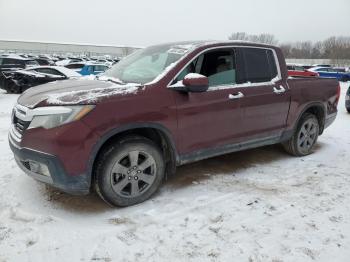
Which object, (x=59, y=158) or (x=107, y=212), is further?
(x=107, y=212)

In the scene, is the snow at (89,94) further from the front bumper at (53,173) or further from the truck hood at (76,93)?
the front bumper at (53,173)

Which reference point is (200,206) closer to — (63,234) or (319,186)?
(63,234)

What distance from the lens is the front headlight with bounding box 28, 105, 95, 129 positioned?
2.94 meters

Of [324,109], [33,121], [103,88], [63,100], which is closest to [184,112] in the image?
[103,88]

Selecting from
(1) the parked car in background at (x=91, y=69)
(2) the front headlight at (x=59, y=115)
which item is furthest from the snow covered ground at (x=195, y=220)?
(1) the parked car in background at (x=91, y=69)

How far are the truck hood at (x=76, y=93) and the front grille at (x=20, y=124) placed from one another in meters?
0.17

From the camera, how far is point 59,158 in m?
2.95

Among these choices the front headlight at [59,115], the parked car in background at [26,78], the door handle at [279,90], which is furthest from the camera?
the parked car in background at [26,78]

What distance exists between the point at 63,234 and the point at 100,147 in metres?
0.85

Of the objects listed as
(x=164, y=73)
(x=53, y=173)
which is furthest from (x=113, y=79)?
(x=53, y=173)

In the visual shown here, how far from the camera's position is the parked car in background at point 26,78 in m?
12.9

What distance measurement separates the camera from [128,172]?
3.36 metres

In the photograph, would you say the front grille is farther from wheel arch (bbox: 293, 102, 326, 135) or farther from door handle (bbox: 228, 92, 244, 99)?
wheel arch (bbox: 293, 102, 326, 135)

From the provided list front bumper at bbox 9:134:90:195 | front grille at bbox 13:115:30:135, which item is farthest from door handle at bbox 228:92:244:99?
front grille at bbox 13:115:30:135
